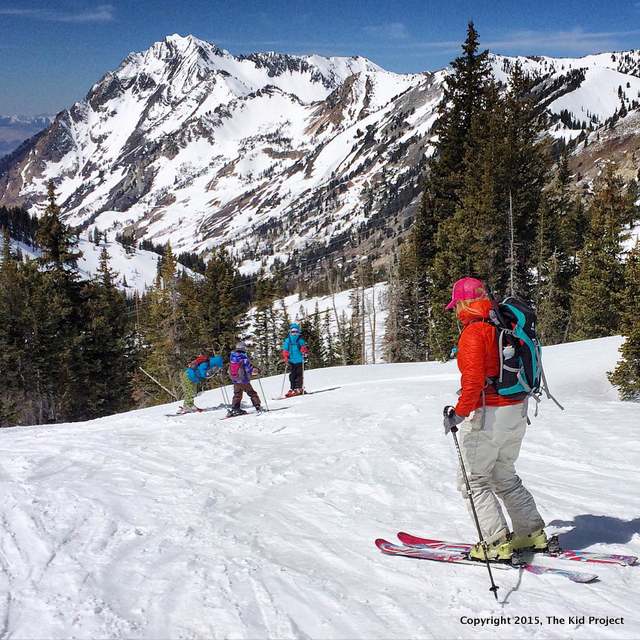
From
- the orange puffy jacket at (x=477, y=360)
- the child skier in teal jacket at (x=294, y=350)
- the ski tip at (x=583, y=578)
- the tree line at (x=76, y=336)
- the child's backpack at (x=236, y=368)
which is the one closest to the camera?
the ski tip at (x=583, y=578)

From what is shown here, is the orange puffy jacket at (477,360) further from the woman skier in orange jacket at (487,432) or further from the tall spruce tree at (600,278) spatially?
the tall spruce tree at (600,278)

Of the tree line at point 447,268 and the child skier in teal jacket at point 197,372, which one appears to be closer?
the child skier in teal jacket at point 197,372

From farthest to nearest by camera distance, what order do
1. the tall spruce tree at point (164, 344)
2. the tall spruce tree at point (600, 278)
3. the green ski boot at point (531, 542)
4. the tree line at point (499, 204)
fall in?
the tall spruce tree at point (164, 344) → the tree line at point (499, 204) → the tall spruce tree at point (600, 278) → the green ski boot at point (531, 542)

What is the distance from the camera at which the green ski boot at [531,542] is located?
5.04 metres

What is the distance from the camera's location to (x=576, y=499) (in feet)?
22.0

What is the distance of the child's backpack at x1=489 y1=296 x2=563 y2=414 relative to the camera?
15.3 ft

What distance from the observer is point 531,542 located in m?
5.07

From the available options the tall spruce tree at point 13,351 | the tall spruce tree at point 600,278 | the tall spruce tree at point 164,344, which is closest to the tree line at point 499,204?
the tall spruce tree at point 600,278

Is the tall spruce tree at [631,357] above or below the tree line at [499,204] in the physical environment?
below

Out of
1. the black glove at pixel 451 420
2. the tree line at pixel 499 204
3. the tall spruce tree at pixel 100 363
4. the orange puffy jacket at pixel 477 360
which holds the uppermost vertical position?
the tree line at pixel 499 204

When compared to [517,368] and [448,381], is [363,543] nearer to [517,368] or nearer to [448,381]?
[517,368]

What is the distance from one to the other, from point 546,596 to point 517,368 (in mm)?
1834

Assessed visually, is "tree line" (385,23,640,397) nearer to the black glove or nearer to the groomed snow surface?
the groomed snow surface

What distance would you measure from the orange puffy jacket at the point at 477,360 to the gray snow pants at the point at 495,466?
148mm
